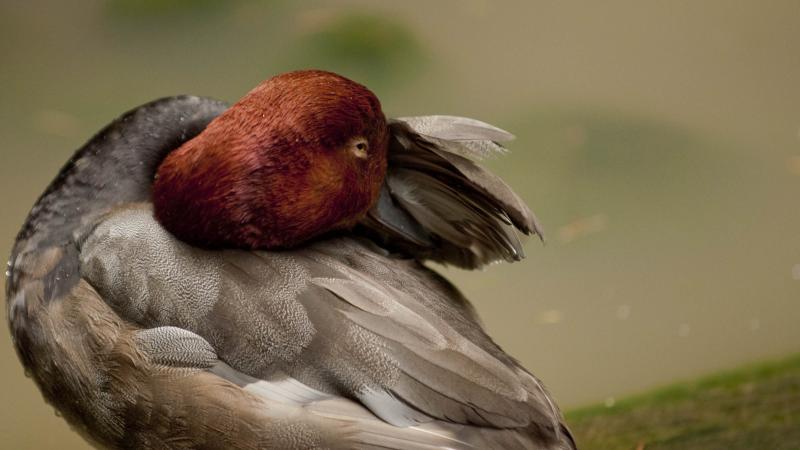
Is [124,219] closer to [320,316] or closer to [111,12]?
[320,316]

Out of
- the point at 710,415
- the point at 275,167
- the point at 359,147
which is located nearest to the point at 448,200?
the point at 359,147

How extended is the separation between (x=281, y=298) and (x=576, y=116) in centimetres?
168

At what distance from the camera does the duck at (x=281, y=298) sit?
1239 millimetres

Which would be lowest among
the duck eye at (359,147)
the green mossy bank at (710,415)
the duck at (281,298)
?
the green mossy bank at (710,415)

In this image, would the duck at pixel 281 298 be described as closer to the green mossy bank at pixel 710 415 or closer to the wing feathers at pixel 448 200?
the wing feathers at pixel 448 200

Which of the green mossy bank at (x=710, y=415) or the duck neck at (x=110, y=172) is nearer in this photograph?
the duck neck at (x=110, y=172)

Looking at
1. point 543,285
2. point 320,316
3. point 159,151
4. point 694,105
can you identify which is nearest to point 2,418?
point 159,151

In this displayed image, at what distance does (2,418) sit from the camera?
2.06 meters

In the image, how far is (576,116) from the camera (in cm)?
278

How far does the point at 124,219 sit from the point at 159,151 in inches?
7.3

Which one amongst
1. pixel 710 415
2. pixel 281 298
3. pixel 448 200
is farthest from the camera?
pixel 710 415

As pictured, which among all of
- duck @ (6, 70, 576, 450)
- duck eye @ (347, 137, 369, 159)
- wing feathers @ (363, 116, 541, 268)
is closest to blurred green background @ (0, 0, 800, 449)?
wing feathers @ (363, 116, 541, 268)

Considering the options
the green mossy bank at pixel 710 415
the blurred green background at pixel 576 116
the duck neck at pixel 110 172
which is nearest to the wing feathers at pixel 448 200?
the duck neck at pixel 110 172

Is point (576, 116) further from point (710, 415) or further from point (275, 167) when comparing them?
point (275, 167)
